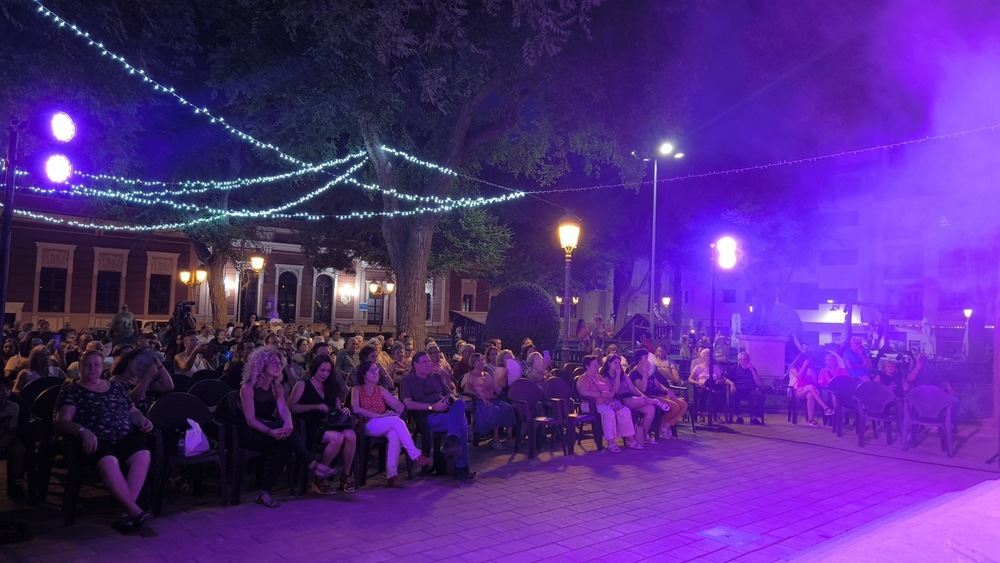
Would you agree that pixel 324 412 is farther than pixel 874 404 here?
No

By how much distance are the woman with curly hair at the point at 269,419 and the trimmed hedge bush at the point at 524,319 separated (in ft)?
33.1

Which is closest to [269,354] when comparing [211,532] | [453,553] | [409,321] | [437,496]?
[211,532]

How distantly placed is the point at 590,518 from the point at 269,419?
9.44ft

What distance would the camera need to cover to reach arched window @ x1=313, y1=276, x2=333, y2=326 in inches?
1364

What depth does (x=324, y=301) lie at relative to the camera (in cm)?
3497

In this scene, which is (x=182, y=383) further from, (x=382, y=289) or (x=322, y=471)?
(x=382, y=289)

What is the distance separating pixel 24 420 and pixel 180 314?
8972 millimetres

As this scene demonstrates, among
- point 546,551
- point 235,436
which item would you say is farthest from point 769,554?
point 235,436

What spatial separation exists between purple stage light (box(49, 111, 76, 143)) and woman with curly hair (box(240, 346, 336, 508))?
89.8 inches

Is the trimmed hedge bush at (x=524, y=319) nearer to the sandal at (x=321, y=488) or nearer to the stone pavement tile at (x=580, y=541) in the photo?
the sandal at (x=321, y=488)

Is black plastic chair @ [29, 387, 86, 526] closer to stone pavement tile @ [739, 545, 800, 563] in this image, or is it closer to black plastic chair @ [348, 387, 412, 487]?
black plastic chair @ [348, 387, 412, 487]

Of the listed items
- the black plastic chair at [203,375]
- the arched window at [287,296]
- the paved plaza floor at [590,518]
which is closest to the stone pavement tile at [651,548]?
the paved plaza floor at [590,518]

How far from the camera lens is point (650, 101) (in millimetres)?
13070

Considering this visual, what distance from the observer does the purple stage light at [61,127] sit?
510 cm
